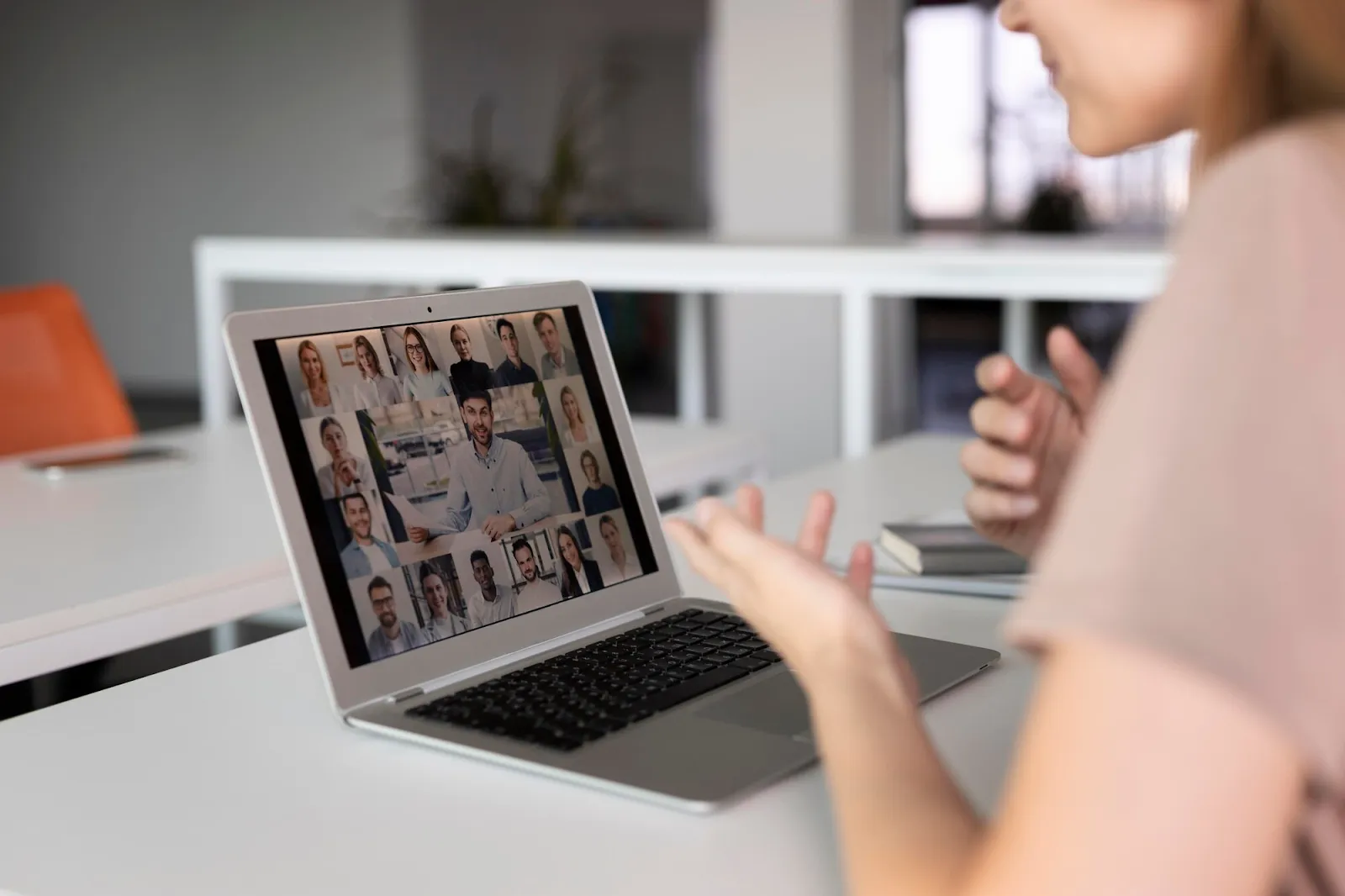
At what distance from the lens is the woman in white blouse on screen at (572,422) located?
96 cm

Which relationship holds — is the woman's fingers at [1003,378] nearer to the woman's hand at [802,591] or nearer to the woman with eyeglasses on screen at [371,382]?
the woman's hand at [802,591]

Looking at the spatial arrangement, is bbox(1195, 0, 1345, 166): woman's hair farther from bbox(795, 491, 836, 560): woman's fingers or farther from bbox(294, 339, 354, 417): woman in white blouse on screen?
bbox(294, 339, 354, 417): woman in white blouse on screen

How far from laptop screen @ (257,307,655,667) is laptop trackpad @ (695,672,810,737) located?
0.15m

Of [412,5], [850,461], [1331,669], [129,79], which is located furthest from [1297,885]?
[129,79]

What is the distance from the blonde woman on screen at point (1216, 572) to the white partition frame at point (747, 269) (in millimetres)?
1237

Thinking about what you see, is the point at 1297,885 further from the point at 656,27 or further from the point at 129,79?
the point at 656,27

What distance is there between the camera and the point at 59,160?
8516mm

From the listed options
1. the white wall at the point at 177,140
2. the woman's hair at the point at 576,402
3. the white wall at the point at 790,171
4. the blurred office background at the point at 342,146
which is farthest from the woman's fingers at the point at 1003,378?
the white wall at the point at 177,140

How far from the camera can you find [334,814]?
2.32 ft

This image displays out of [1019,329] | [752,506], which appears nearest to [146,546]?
[752,506]

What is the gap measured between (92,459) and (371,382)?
1022 millimetres

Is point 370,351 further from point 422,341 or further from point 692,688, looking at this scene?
point 692,688

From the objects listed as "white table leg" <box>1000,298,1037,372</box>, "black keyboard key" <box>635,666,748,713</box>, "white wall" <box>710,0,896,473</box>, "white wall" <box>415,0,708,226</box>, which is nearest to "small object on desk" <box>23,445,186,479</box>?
"black keyboard key" <box>635,666,748,713</box>

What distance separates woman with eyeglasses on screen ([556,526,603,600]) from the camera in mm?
932
